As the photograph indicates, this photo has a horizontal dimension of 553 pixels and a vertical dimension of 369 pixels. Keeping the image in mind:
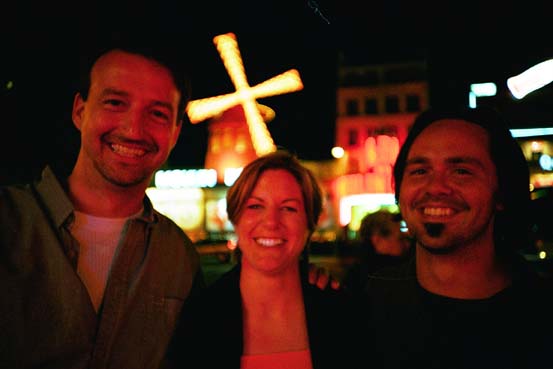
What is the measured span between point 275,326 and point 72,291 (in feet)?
4.08

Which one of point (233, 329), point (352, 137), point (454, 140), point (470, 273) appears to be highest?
point (352, 137)

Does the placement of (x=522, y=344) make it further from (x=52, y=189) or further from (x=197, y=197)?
(x=197, y=197)

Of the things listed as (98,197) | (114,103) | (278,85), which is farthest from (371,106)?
(98,197)

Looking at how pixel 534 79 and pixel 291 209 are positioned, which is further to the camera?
pixel 534 79

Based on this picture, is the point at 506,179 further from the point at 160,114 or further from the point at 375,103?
the point at 375,103

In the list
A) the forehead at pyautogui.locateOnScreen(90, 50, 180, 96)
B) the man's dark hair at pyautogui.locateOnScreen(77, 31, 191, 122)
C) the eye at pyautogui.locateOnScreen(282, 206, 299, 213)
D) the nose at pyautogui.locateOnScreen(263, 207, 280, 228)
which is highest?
the man's dark hair at pyautogui.locateOnScreen(77, 31, 191, 122)

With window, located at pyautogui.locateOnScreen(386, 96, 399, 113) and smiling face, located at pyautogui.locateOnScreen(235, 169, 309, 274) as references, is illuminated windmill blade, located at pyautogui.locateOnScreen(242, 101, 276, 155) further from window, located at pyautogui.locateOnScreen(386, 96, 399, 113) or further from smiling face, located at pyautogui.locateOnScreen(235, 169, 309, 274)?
window, located at pyautogui.locateOnScreen(386, 96, 399, 113)

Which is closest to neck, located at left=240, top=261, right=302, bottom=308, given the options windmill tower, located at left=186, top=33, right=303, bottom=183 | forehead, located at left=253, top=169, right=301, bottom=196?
forehead, located at left=253, top=169, right=301, bottom=196

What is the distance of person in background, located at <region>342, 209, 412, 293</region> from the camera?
16.7ft

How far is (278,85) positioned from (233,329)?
10162mm

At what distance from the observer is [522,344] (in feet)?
6.58

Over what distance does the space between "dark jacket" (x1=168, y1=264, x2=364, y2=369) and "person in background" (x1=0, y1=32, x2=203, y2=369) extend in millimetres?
131

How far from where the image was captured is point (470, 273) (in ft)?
7.40

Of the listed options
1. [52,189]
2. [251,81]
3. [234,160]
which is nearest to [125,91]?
[52,189]
